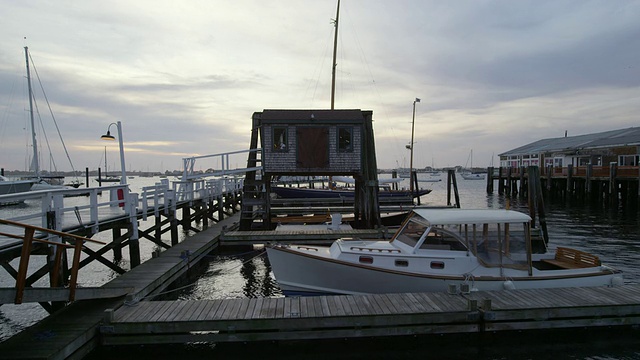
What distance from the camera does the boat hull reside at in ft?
30.5

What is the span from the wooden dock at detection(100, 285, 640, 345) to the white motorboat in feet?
2.61

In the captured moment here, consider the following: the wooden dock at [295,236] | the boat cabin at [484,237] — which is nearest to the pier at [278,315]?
the boat cabin at [484,237]

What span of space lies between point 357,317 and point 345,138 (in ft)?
37.0

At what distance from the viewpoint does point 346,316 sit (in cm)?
746

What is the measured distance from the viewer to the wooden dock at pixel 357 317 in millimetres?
7242

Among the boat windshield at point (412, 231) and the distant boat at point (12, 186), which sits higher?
the distant boat at point (12, 186)

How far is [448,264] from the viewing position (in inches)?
370

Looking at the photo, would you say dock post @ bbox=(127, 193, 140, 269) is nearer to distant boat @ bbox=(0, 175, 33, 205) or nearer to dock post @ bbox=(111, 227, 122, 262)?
dock post @ bbox=(111, 227, 122, 262)

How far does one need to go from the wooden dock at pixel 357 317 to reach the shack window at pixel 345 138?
1001 centimetres

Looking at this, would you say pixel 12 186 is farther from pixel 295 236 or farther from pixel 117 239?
pixel 295 236

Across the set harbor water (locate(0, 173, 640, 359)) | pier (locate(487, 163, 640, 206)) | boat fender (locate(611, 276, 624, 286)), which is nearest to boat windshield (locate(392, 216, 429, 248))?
harbor water (locate(0, 173, 640, 359))

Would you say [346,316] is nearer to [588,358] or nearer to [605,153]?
[588,358]

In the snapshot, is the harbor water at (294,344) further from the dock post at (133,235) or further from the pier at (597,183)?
the pier at (597,183)

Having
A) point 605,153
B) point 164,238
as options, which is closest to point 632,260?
point 164,238
